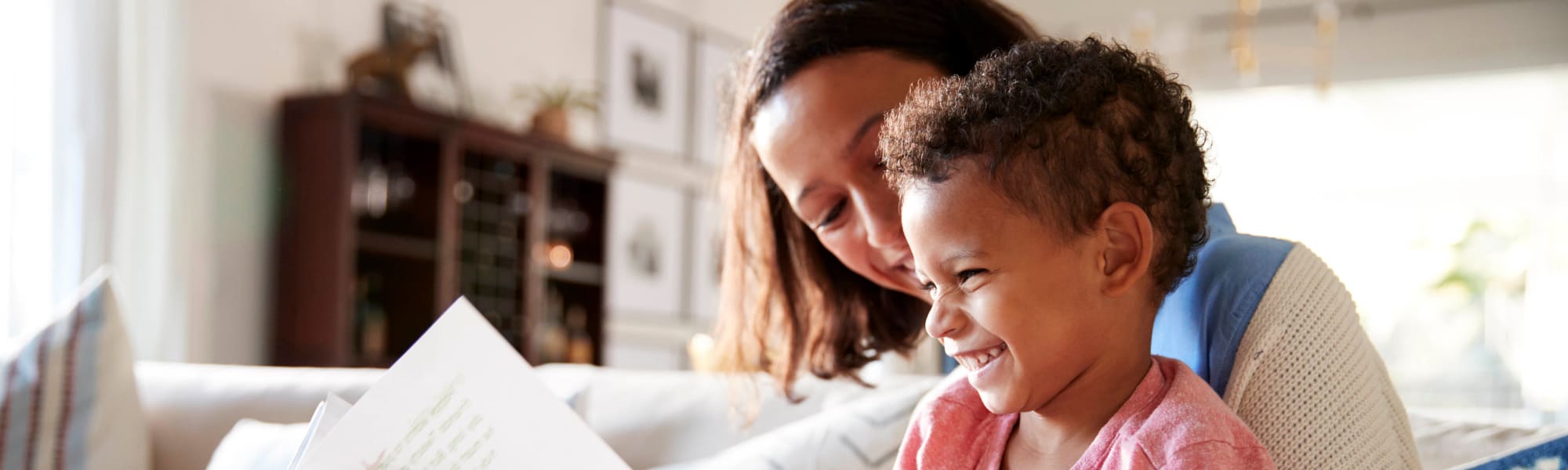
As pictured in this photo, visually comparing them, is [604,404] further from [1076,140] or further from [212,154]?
[212,154]

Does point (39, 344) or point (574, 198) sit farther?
point (574, 198)

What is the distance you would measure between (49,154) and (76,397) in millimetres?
2023

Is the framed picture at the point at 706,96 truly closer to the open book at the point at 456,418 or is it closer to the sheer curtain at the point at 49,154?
the sheer curtain at the point at 49,154

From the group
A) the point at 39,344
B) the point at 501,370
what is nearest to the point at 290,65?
the point at 39,344

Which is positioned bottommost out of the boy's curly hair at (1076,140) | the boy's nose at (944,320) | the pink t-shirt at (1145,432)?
the pink t-shirt at (1145,432)

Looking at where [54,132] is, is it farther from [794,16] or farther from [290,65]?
[794,16]

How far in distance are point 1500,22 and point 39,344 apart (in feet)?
20.4

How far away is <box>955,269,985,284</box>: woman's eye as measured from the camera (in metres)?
0.82

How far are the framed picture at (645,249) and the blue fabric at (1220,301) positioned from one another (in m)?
4.36

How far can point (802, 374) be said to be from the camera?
1741mm

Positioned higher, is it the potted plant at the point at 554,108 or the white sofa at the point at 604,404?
the potted plant at the point at 554,108

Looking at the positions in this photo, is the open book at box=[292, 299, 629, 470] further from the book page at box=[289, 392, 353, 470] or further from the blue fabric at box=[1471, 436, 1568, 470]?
the blue fabric at box=[1471, 436, 1568, 470]

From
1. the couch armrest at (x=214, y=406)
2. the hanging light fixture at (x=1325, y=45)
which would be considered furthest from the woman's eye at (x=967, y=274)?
the hanging light fixture at (x=1325, y=45)

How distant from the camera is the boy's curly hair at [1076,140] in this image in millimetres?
814
